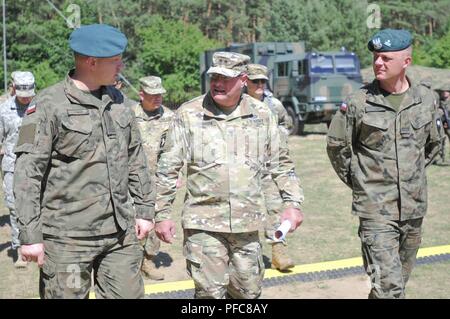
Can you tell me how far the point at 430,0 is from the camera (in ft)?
173

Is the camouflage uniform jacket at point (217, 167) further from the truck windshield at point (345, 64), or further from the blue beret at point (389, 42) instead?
the truck windshield at point (345, 64)

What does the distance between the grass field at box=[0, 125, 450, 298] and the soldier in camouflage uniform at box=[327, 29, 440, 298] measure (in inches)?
50.6

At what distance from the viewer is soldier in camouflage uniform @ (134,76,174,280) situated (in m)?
6.00

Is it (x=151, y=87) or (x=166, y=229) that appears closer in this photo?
(x=166, y=229)

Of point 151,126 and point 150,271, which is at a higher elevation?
point 151,126

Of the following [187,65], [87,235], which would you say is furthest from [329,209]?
[187,65]

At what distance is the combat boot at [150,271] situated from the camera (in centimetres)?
608

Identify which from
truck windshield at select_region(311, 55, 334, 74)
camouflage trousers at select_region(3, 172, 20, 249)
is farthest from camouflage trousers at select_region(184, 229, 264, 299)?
truck windshield at select_region(311, 55, 334, 74)

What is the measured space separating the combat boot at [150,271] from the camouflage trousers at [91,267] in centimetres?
249

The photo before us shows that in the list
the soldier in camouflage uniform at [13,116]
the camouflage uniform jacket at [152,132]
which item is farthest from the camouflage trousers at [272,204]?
the soldier in camouflage uniform at [13,116]

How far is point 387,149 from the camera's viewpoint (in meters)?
4.29

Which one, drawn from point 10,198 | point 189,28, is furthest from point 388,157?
point 189,28

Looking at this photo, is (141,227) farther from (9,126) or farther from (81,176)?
(9,126)

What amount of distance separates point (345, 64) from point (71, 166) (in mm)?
18471
